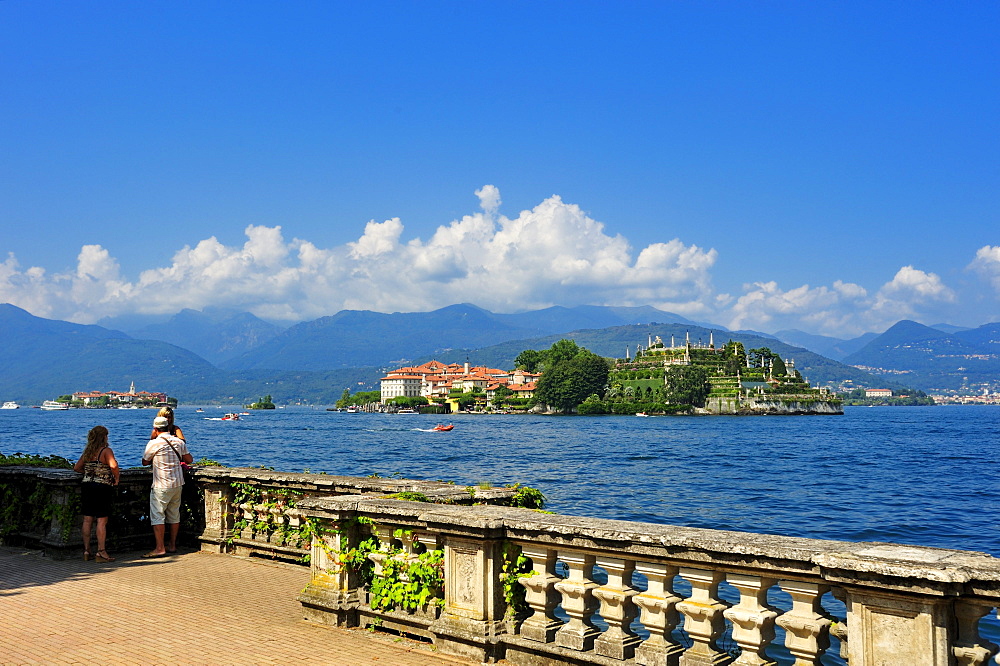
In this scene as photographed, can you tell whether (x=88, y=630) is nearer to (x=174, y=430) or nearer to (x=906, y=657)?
(x=174, y=430)

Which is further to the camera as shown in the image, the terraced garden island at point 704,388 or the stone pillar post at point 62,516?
the terraced garden island at point 704,388

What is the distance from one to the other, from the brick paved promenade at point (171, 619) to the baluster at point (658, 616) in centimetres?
154

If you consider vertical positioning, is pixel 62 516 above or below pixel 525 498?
below

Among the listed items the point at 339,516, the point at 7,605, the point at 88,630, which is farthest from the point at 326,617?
the point at 7,605

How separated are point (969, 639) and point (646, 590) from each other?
2.03m

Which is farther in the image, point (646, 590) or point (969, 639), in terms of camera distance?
point (646, 590)

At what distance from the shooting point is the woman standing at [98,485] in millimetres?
9617

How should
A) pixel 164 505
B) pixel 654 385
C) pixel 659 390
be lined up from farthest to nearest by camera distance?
pixel 654 385 < pixel 659 390 < pixel 164 505

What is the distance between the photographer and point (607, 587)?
208 inches

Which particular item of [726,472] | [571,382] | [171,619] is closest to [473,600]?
[171,619]

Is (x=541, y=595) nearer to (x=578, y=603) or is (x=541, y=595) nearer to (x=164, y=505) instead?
(x=578, y=603)

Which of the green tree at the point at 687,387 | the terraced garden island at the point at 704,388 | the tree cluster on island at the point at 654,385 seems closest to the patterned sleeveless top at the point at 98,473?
the tree cluster on island at the point at 654,385

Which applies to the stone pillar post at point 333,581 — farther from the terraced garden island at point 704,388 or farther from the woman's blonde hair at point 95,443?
the terraced garden island at point 704,388

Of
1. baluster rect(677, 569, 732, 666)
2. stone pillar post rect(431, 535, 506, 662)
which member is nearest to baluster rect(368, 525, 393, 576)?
stone pillar post rect(431, 535, 506, 662)
